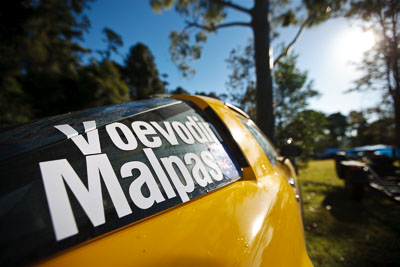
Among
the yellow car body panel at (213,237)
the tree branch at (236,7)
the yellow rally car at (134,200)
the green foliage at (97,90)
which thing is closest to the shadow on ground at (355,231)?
the yellow car body panel at (213,237)

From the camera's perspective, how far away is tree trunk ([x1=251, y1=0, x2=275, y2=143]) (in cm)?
482

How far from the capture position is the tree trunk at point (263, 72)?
4820 millimetres

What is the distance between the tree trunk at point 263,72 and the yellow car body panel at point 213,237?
401 cm

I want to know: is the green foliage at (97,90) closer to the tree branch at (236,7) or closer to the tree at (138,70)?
the tree at (138,70)

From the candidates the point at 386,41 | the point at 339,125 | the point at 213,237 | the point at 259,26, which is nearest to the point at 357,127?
the point at 386,41

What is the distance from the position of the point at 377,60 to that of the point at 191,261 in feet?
34.6

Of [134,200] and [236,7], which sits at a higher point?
[236,7]

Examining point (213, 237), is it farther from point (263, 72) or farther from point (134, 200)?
point (263, 72)

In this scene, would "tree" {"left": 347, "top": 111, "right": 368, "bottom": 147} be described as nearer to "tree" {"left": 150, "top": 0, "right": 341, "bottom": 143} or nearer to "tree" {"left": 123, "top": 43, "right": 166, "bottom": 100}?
"tree" {"left": 150, "top": 0, "right": 341, "bottom": 143}

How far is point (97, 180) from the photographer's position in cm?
56

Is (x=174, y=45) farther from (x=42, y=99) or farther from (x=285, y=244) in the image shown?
(x=42, y=99)

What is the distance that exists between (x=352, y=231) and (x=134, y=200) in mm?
4155

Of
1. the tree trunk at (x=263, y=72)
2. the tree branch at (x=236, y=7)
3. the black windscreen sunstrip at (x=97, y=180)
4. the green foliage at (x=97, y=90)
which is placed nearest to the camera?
the black windscreen sunstrip at (x=97, y=180)

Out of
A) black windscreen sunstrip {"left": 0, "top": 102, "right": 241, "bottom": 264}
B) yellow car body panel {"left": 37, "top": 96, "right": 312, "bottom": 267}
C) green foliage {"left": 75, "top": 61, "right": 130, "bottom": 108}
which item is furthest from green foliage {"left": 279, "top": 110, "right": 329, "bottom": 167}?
green foliage {"left": 75, "top": 61, "right": 130, "bottom": 108}
